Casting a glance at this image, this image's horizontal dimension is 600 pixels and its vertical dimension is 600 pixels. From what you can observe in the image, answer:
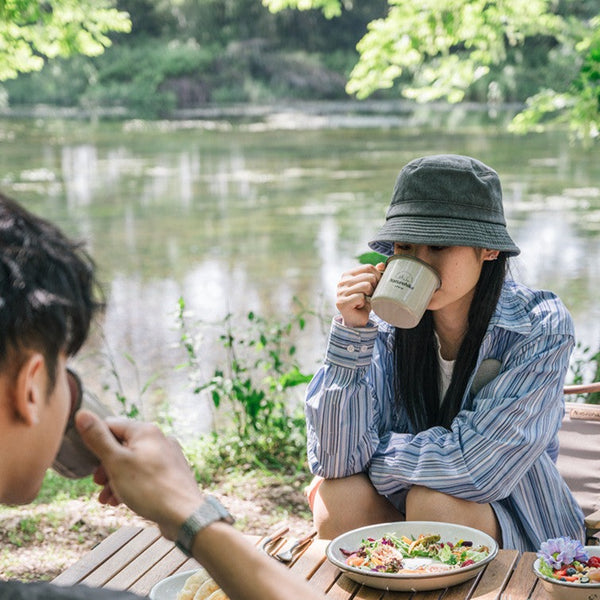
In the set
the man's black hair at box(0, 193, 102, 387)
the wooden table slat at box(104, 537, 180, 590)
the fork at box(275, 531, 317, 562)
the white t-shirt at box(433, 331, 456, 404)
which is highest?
the man's black hair at box(0, 193, 102, 387)

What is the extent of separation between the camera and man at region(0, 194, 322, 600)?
92cm

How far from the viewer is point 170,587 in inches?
75.2

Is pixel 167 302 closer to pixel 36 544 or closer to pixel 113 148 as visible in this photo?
pixel 36 544

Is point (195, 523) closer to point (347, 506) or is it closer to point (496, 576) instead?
point (496, 576)

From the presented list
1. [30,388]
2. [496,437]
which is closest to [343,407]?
[496,437]

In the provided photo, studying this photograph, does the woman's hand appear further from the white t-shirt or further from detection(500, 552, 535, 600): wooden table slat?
detection(500, 552, 535, 600): wooden table slat

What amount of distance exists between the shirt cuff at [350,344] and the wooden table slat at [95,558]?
25.2 inches

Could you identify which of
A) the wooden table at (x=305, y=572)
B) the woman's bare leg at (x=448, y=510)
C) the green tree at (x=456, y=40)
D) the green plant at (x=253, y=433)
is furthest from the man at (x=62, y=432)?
the green tree at (x=456, y=40)

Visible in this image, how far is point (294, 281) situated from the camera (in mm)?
8594

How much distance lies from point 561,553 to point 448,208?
0.86m

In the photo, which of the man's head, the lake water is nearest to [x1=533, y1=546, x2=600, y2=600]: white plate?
the man's head

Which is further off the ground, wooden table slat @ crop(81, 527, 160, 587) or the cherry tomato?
the cherry tomato

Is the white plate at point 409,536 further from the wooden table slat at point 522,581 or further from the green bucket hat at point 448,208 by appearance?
the green bucket hat at point 448,208

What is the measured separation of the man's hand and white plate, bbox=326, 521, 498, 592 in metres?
0.90
